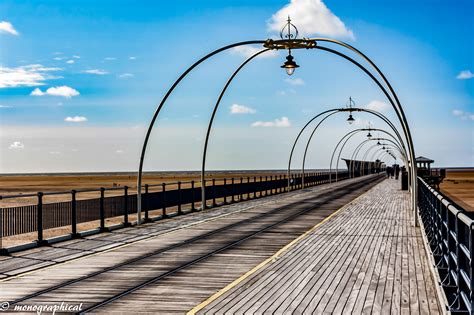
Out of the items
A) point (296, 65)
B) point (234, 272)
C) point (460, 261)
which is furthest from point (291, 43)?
point (460, 261)

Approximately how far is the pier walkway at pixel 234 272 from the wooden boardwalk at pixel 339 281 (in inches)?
0.6

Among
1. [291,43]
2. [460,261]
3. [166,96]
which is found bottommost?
[460,261]

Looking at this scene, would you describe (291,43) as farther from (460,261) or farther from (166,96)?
(460,261)

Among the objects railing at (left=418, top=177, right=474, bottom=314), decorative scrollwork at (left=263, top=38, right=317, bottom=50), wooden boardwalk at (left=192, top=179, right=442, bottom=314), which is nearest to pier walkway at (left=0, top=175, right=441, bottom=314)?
wooden boardwalk at (left=192, top=179, right=442, bottom=314)

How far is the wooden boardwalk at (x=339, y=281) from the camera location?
7.62 meters

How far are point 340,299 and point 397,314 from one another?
1.00 metres

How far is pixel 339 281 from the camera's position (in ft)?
30.5

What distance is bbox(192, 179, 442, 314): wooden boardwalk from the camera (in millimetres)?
7617

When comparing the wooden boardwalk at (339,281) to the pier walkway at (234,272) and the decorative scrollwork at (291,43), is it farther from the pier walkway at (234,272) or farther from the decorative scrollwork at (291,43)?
the decorative scrollwork at (291,43)

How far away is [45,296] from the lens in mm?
8297

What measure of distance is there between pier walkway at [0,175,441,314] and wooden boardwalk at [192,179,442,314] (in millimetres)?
16

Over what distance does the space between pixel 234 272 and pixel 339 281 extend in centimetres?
194

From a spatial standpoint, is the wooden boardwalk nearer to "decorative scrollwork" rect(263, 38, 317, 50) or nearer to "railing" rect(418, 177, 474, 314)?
"railing" rect(418, 177, 474, 314)

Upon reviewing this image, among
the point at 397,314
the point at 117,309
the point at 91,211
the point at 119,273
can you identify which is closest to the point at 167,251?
the point at 119,273
